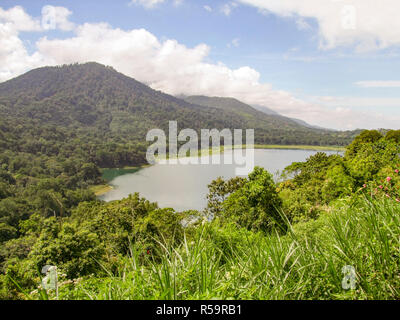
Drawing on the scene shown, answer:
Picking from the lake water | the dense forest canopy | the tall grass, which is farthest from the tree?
the lake water

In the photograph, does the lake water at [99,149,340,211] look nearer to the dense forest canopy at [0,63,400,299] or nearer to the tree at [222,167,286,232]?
the dense forest canopy at [0,63,400,299]

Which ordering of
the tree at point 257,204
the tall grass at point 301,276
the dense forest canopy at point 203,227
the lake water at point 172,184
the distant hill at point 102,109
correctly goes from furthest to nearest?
the distant hill at point 102,109, the lake water at point 172,184, the tree at point 257,204, the dense forest canopy at point 203,227, the tall grass at point 301,276

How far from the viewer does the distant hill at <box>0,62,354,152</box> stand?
9281 cm

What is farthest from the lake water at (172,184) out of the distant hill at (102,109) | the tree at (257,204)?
the distant hill at (102,109)

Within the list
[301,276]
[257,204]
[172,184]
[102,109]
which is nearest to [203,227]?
[301,276]

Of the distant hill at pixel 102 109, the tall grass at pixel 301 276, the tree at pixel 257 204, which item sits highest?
the distant hill at pixel 102 109

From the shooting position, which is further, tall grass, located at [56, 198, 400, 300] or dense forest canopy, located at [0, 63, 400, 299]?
dense forest canopy, located at [0, 63, 400, 299]

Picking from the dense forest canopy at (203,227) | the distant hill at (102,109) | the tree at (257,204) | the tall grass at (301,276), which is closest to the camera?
the tall grass at (301,276)

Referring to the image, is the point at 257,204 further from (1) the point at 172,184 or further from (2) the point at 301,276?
(1) the point at 172,184

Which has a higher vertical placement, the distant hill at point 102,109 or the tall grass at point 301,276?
the distant hill at point 102,109

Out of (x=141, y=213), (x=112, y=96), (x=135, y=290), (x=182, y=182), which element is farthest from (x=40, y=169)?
(x=112, y=96)

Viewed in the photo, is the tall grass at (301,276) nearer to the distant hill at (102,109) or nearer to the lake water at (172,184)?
the lake water at (172,184)

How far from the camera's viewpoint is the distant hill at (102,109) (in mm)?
92812
